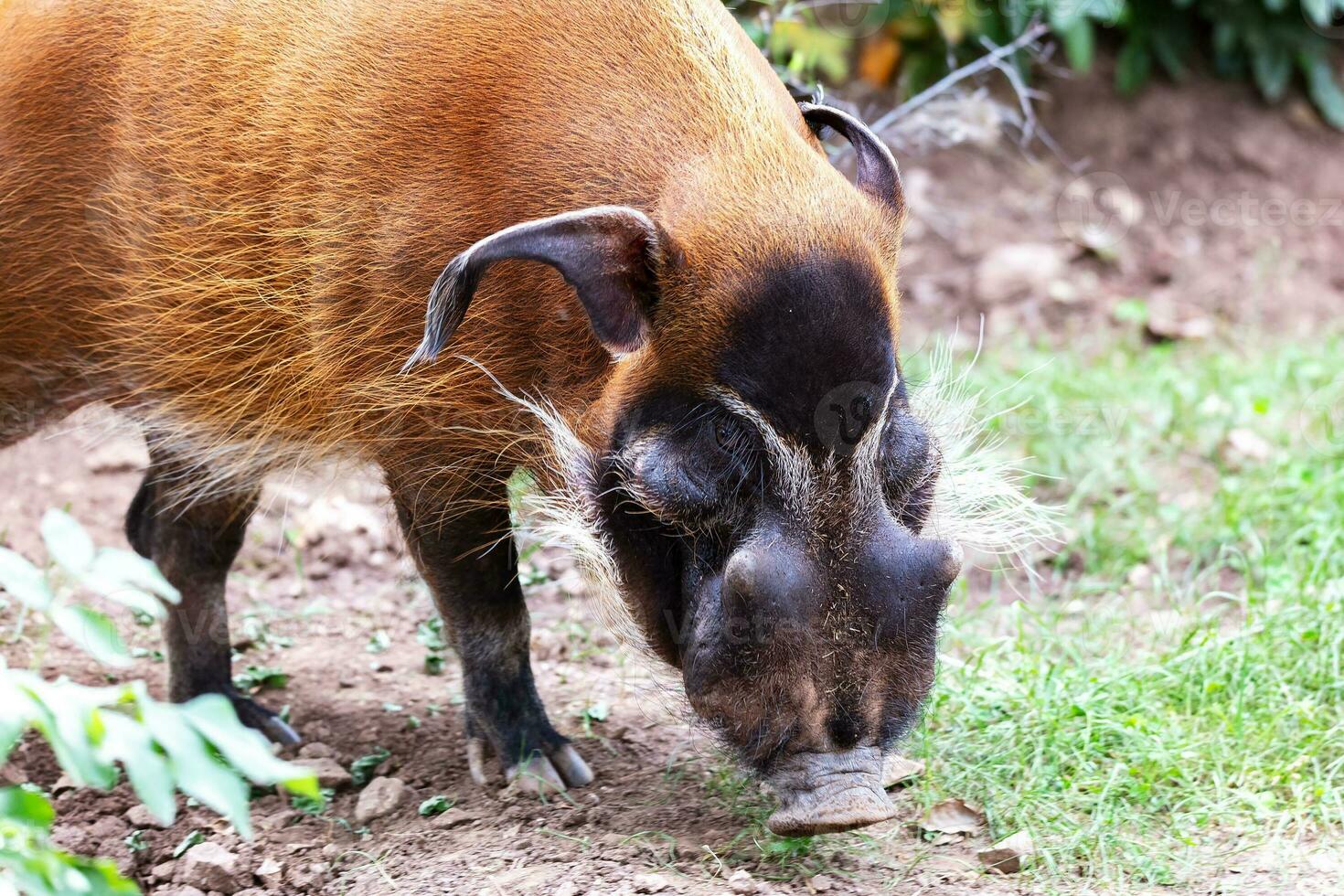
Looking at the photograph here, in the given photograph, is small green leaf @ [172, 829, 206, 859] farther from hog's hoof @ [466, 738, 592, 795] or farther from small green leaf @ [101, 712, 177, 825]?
small green leaf @ [101, 712, 177, 825]

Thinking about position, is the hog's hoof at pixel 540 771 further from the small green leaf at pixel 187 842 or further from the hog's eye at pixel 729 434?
the hog's eye at pixel 729 434

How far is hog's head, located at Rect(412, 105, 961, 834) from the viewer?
2.77 m

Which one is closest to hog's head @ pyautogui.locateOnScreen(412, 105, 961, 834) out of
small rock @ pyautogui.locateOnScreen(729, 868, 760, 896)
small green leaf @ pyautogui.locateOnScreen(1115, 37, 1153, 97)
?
small rock @ pyautogui.locateOnScreen(729, 868, 760, 896)

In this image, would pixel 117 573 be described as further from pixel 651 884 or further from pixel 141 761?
pixel 651 884

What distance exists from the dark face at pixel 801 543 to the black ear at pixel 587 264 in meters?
0.16

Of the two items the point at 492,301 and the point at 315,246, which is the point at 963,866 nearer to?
the point at 492,301

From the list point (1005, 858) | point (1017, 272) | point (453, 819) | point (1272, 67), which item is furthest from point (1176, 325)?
point (453, 819)

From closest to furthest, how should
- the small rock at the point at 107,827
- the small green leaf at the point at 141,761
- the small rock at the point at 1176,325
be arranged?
the small green leaf at the point at 141,761 < the small rock at the point at 107,827 < the small rock at the point at 1176,325

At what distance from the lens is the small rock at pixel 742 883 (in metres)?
2.86

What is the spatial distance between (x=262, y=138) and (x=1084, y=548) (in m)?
2.99

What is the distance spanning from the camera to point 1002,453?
5.51 meters

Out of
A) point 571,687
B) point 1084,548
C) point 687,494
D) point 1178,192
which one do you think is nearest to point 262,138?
point 687,494

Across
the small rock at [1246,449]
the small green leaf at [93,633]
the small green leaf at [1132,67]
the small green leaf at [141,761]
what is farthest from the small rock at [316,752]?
the small green leaf at [1132,67]

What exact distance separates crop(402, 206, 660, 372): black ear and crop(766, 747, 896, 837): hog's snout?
873mm
